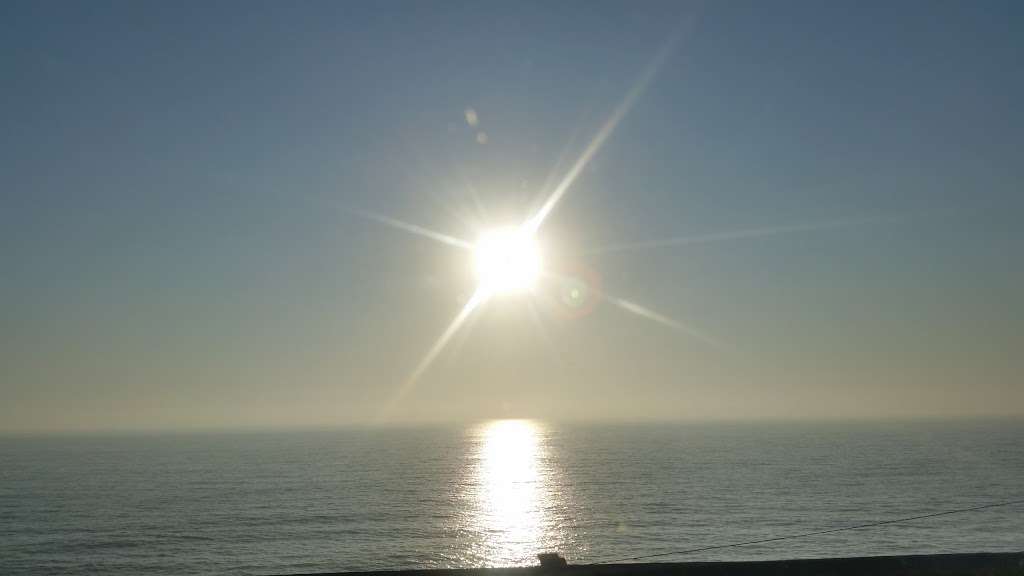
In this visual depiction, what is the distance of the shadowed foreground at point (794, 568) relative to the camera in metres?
14.9

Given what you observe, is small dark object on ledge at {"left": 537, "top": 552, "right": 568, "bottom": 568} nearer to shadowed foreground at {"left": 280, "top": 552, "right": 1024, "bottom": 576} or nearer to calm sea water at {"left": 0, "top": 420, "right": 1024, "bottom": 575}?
shadowed foreground at {"left": 280, "top": 552, "right": 1024, "bottom": 576}

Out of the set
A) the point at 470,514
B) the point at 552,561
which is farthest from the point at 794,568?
the point at 470,514

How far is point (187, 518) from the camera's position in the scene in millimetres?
76375

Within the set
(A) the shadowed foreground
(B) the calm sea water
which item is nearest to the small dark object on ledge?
(A) the shadowed foreground

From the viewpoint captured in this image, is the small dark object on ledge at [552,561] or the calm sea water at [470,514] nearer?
the small dark object on ledge at [552,561]

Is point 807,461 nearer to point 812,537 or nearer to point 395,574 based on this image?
point 812,537

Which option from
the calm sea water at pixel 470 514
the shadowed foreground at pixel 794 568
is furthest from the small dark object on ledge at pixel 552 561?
the calm sea water at pixel 470 514

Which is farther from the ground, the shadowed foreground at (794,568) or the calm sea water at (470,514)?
the calm sea water at (470,514)

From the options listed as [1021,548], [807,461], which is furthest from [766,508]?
[807,461]

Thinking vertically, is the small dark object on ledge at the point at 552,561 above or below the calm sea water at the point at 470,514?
below

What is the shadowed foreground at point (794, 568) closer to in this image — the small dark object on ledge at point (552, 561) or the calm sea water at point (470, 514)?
the small dark object on ledge at point (552, 561)

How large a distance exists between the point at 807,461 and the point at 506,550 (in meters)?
114

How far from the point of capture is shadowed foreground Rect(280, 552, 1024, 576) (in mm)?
14883

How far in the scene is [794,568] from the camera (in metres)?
15.3
